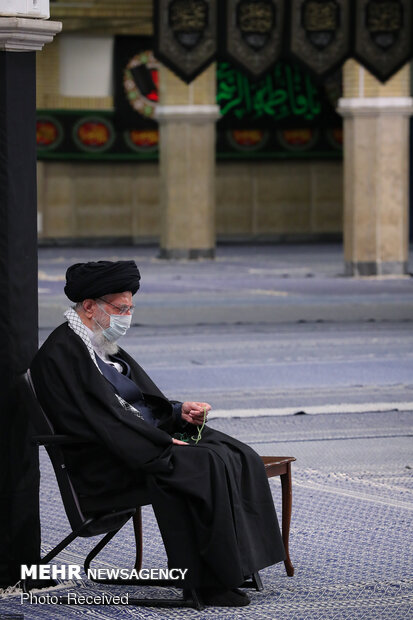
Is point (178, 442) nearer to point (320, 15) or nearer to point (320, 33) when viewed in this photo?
point (320, 33)

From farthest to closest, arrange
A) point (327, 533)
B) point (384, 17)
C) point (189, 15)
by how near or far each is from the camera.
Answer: point (189, 15), point (384, 17), point (327, 533)

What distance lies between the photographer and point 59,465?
601cm

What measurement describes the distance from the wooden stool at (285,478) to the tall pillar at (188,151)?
2134cm

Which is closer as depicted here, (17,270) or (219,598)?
(219,598)

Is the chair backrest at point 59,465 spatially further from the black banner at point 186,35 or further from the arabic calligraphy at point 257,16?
the black banner at point 186,35

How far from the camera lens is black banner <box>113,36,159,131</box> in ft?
111

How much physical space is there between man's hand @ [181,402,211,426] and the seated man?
0.17 m

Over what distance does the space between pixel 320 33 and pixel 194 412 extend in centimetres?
1907

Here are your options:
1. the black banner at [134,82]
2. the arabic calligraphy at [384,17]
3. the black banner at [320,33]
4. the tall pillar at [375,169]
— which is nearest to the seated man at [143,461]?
the tall pillar at [375,169]

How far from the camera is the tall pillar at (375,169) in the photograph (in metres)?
24.2

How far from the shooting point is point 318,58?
2469 cm

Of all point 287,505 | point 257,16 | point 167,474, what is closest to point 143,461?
point 167,474

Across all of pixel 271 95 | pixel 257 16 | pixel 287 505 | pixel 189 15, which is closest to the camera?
pixel 287 505

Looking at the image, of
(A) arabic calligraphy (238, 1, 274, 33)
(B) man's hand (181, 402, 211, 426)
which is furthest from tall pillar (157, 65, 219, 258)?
(B) man's hand (181, 402, 211, 426)
